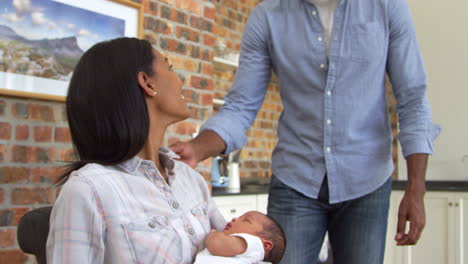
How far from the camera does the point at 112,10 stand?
2.34 m

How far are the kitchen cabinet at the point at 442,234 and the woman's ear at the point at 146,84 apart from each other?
334 cm

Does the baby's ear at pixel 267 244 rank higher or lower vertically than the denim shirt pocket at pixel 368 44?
lower

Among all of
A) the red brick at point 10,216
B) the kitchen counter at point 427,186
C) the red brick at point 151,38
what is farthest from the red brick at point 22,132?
the kitchen counter at point 427,186

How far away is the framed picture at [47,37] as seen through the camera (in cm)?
196

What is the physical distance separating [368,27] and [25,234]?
1.18m

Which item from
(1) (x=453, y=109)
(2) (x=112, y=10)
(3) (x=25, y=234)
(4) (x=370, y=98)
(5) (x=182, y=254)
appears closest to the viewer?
(5) (x=182, y=254)

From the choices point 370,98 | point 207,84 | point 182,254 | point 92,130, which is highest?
point 207,84

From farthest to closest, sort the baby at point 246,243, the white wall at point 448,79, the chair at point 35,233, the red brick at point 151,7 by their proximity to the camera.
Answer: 1. the white wall at point 448,79
2. the red brick at point 151,7
3. the chair at point 35,233
4. the baby at point 246,243

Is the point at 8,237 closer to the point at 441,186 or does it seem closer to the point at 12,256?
the point at 12,256

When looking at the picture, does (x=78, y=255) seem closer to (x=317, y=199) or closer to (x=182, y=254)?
(x=182, y=254)

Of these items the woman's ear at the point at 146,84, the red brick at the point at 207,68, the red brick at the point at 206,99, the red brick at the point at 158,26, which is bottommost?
the woman's ear at the point at 146,84

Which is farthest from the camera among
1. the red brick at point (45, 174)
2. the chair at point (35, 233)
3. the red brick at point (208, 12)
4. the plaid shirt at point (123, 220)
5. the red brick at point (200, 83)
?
the red brick at point (208, 12)

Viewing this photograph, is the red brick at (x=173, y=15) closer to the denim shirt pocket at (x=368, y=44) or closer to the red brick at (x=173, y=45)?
the red brick at (x=173, y=45)

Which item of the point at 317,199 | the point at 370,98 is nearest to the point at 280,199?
the point at 317,199
